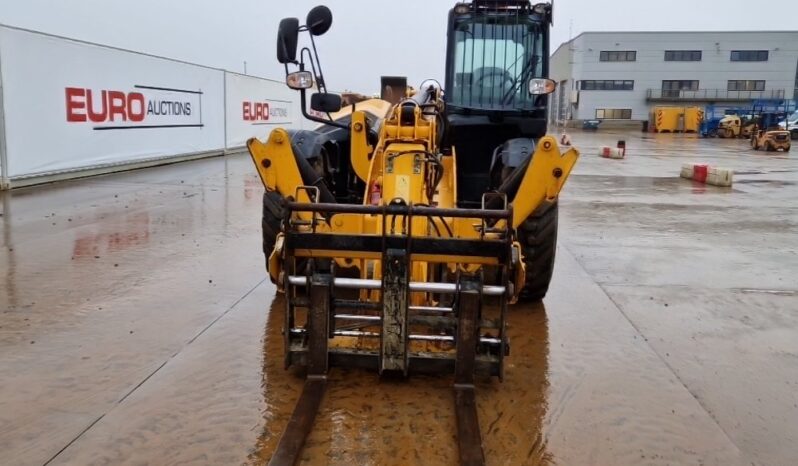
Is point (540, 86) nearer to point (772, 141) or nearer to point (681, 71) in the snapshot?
point (772, 141)

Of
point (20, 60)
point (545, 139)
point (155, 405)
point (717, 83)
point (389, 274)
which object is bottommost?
point (155, 405)

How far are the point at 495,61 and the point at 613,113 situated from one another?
2321 inches

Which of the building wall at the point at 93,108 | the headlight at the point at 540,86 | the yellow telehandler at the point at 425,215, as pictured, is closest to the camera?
the yellow telehandler at the point at 425,215

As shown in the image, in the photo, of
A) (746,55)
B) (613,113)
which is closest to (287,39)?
(613,113)

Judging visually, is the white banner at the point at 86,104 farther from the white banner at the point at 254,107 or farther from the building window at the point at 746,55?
the building window at the point at 746,55

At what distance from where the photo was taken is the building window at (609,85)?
61.1 meters

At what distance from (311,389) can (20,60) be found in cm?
1051

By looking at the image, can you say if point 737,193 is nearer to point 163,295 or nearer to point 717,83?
point 163,295

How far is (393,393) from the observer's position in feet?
12.1

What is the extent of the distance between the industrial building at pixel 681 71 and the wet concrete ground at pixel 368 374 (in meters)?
57.0

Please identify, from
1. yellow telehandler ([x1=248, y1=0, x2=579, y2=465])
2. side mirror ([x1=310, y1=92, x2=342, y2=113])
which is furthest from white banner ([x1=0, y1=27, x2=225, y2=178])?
side mirror ([x1=310, y1=92, x2=342, y2=113])

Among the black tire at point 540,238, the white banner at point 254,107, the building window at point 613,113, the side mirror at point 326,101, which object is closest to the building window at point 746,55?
the building window at point 613,113

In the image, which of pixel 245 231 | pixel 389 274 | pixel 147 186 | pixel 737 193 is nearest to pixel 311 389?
pixel 389 274

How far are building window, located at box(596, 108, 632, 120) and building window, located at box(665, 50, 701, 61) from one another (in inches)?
247
